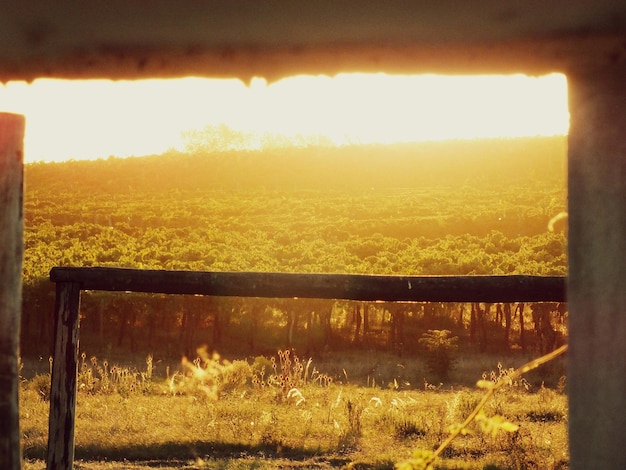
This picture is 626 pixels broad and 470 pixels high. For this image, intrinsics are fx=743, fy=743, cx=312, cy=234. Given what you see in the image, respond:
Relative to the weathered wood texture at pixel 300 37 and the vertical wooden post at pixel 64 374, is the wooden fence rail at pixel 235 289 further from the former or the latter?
the weathered wood texture at pixel 300 37

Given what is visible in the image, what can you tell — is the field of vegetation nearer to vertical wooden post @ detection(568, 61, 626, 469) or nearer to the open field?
the open field

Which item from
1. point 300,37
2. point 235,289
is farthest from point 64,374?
point 300,37

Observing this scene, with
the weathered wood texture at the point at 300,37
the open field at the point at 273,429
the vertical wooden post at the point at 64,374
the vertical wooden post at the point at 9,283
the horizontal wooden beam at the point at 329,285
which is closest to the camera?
the weathered wood texture at the point at 300,37

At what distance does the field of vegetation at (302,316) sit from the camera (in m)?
7.44

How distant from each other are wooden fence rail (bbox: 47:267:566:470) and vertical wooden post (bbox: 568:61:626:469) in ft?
4.52

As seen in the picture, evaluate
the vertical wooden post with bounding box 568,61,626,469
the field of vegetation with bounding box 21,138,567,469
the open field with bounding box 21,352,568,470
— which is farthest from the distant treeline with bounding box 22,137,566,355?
the vertical wooden post with bounding box 568,61,626,469

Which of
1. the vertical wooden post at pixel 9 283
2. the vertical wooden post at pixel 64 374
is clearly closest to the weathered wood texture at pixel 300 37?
the vertical wooden post at pixel 9 283

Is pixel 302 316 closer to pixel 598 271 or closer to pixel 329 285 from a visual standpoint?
pixel 329 285

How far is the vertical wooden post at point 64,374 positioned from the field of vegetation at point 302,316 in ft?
4.00

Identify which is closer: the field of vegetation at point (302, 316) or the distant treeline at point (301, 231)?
the field of vegetation at point (302, 316)

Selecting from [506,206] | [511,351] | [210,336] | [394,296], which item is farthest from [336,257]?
[394,296]

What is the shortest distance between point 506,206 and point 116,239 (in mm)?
16769

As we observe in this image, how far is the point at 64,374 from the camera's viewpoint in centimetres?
Result: 269

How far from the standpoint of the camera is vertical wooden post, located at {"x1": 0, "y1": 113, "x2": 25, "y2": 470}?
1.39 m
